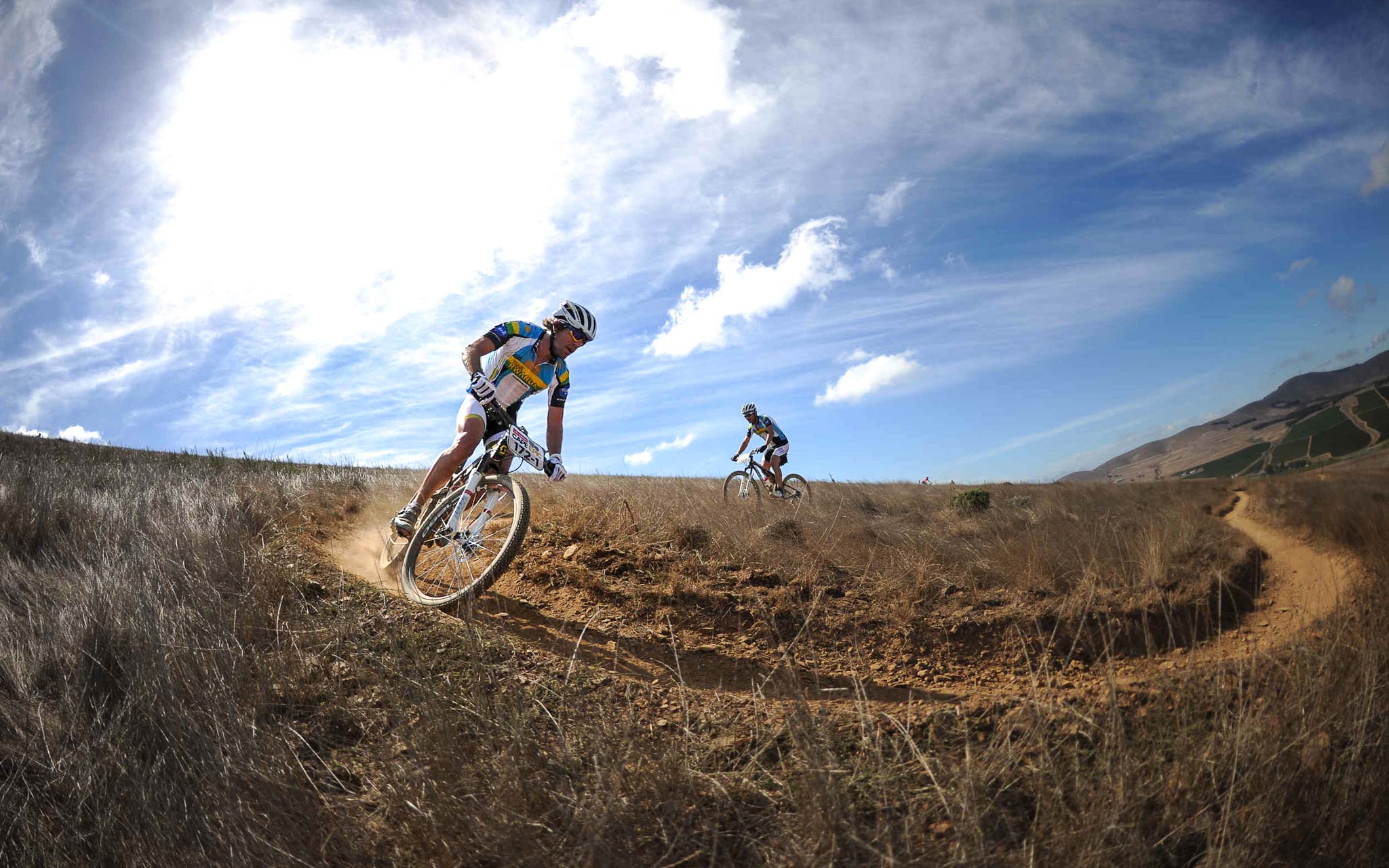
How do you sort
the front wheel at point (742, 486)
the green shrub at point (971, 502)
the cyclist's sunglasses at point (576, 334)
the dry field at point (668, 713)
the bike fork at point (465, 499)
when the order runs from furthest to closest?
1. the front wheel at point (742, 486)
2. the green shrub at point (971, 502)
3. the cyclist's sunglasses at point (576, 334)
4. the bike fork at point (465, 499)
5. the dry field at point (668, 713)

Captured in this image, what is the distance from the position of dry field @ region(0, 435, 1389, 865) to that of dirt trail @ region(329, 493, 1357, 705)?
4cm

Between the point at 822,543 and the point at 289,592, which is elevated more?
the point at 289,592

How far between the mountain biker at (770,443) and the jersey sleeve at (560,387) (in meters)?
9.33

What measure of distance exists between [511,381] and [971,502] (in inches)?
500

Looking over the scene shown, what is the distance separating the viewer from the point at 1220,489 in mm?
17969

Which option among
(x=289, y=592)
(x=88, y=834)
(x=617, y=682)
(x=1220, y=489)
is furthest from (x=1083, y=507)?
(x=88, y=834)

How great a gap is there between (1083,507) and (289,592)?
648 inches

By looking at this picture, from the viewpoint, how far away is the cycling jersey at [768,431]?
15344 mm

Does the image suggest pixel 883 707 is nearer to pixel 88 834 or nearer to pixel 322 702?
pixel 322 702

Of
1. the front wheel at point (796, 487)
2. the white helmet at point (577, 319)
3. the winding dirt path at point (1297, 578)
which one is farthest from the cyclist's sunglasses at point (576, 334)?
the front wheel at point (796, 487)

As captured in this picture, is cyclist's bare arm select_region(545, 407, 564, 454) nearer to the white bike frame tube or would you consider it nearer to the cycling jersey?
the white bike frame tube

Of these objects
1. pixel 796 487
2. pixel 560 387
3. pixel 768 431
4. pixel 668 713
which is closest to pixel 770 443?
pixel 768 431

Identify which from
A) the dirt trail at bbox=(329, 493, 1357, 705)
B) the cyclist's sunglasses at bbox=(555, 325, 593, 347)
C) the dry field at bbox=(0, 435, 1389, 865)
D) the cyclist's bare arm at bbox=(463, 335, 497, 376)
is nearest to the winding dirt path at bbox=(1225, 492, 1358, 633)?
the dirt trail at bbox=(329, 493, 1357, 705)

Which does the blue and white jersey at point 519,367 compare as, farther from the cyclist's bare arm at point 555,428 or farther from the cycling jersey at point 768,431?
the cycling jersey at point 768,431
